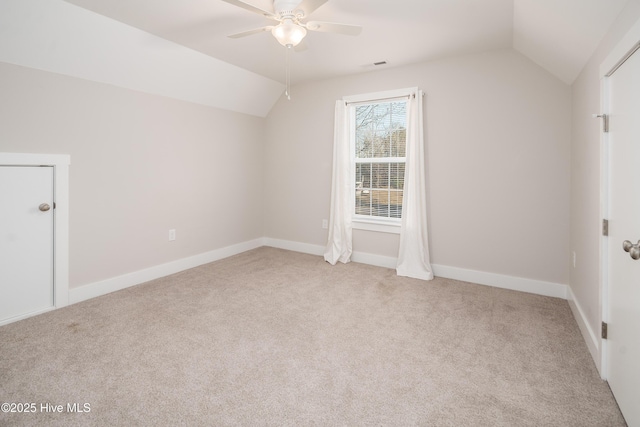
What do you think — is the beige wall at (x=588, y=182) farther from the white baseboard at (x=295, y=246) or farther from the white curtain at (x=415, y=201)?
the white baseboard at (x=295, y=246)

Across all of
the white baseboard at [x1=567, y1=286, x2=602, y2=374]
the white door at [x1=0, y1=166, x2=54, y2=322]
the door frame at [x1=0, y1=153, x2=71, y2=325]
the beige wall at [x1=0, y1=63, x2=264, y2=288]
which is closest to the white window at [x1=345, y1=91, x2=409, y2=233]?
the beige wall at [x1=0, y1=63, x2=264, y2=288]

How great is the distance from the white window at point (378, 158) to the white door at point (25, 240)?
3231 mm

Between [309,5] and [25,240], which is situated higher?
[309,5]

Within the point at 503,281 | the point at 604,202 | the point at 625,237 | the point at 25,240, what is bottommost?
the point at 503,281

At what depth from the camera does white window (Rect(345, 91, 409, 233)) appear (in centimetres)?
393

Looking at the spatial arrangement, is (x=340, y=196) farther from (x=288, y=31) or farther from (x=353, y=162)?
(x=288, y=31)

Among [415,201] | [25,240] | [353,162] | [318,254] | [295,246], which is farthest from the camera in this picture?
[295,246]

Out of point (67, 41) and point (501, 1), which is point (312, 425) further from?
point (67, 41)

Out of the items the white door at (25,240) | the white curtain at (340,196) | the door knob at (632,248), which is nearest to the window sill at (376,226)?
the white curtain at (340,196)

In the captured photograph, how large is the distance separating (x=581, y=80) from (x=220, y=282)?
381 centimetres

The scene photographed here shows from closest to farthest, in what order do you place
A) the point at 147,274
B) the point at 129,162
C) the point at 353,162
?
the point at 129,162, the point at 147,274, the point at 353,162

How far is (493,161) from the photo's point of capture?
10.9 ft

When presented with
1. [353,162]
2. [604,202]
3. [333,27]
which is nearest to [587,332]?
[604,202]

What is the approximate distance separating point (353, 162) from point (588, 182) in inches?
98.6
